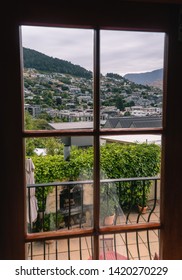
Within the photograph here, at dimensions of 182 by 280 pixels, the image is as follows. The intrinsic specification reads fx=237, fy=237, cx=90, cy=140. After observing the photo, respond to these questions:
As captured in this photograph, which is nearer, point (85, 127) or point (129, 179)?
point (85, 127)

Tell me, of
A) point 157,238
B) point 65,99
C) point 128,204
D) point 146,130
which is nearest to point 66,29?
Answer: point 65,99

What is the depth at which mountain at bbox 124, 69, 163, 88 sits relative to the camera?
0.98 meters

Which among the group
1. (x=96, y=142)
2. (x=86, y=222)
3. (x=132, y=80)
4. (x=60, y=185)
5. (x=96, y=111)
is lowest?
(x=86, y=222)

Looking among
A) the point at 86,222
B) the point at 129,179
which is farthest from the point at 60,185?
the point at 129,179

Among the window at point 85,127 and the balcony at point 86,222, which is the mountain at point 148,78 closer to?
the window at point 85,127

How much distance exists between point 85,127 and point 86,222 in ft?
1.31

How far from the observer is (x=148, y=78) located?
3.23 feet

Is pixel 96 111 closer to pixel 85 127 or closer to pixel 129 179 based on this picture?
pixel 85 127

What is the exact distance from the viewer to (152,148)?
1.02 m

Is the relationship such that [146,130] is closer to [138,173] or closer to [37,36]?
[138,173]

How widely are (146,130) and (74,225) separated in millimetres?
501

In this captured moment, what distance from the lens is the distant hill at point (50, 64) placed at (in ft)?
2.94

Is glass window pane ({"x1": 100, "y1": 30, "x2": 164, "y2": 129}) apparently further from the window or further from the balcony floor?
the balcony floor

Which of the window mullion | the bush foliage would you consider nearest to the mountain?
the window mullion
